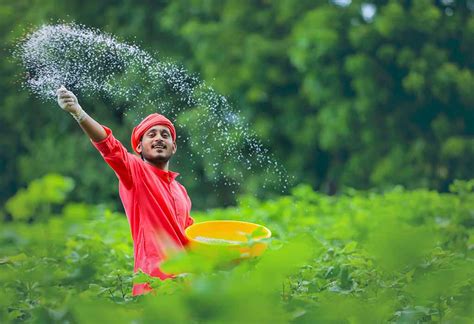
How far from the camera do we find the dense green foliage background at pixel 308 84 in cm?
1711

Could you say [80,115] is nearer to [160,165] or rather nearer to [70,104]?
[70,104]

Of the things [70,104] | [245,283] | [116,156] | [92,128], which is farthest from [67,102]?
[245,283]

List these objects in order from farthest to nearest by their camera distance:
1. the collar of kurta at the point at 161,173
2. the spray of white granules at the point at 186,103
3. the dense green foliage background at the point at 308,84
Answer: the dense green foliage background at the point at 308,84, the spray of white granules at the point at 186,103, the collar of kurta at the point at 161,173

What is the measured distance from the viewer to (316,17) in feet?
57.4

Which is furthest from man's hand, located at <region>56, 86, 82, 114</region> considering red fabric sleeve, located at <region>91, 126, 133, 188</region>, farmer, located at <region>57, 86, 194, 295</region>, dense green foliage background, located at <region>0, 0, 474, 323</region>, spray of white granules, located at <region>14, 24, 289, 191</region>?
spray of white granules, located at <region>14, 24, 289, 191</region>

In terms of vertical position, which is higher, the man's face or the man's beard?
the man's face

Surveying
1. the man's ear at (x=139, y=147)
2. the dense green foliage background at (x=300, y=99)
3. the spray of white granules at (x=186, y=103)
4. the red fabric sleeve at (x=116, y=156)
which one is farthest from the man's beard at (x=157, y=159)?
the spray of white granules at (x=186, y=103)

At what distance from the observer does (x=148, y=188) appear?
3895mm

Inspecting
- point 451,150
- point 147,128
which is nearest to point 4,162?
point 451,150

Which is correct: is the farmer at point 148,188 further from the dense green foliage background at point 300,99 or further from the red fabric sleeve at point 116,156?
the dense green foliage background at point 300,99

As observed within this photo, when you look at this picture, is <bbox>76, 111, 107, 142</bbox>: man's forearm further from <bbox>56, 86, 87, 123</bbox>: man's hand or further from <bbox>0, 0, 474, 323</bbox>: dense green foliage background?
<bbox>0, 0, 474, 323</bbox>: dense green foliage background

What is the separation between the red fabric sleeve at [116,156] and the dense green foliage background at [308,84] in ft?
42.6

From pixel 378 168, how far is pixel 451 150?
4.50ft

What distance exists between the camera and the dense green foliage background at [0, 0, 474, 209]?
17.1 m
